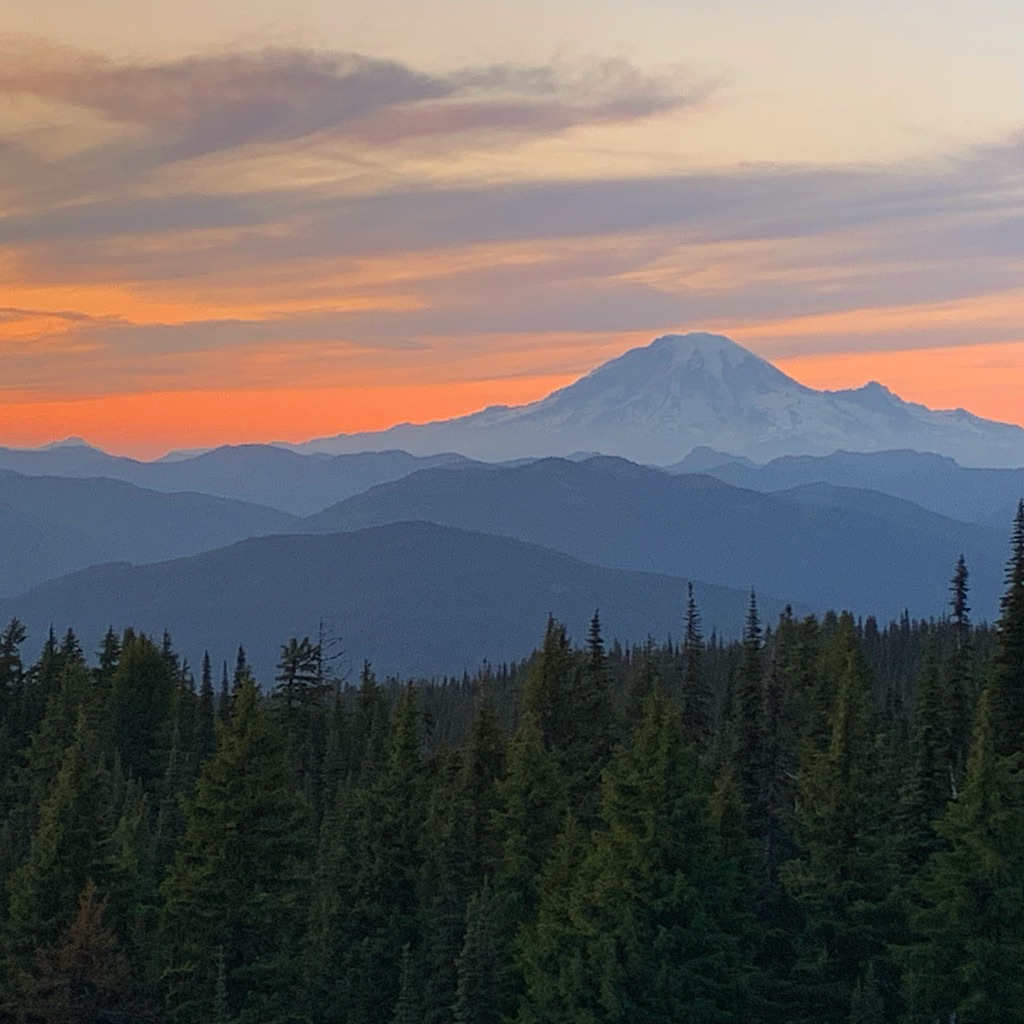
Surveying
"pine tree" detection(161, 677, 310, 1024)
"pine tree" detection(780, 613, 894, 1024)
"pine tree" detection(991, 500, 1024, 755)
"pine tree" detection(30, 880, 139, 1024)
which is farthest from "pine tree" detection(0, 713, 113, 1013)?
"pine tree" detection(991, 500, 1024, 755)

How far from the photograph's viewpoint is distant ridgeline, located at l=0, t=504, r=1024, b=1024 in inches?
1663

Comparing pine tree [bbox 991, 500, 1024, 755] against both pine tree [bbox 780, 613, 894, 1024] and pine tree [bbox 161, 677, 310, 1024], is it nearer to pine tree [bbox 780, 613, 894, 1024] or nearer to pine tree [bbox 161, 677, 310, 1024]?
pine tree [bbox 780, 613, 894, 1024]

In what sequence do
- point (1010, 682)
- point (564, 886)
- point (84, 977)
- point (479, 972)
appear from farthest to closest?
point (1010, 682)
point (564, 886)
point (479, 972)
point (84, 977)

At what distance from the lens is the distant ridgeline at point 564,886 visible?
139ft

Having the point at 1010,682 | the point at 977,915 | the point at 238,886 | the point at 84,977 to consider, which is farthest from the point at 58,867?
the point at 1010,682

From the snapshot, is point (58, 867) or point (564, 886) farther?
point (564, 886)

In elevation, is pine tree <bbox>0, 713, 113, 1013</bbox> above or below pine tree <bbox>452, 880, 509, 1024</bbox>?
above

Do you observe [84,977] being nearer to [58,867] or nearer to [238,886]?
[58,867]

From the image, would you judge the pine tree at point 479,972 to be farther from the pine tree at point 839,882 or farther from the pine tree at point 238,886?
the pine tree at point 839,882

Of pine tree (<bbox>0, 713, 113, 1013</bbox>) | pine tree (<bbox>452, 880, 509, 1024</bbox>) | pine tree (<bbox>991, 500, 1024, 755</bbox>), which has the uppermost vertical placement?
pine tree (<bbox>991, 500, 1024, 755</bbox>)

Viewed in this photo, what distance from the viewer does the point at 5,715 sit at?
89.7 m

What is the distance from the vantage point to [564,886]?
4650 cm

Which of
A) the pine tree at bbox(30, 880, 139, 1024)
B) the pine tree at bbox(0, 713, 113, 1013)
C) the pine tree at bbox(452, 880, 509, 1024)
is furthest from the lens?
the pine tree at bbox(452, 880, 509, 1024)

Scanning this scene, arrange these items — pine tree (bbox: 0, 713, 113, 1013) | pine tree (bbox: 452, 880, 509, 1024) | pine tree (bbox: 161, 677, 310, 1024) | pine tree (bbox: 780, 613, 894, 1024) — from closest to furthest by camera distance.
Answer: pine tree (bbox: 161, 677, 310, 1024), pine tree (bbox: 0, 713, 113, 1013), pine tree (bbox: 452, 880, 509, 1024), pine tree (bbox: 780, 613, 894, 1024)
